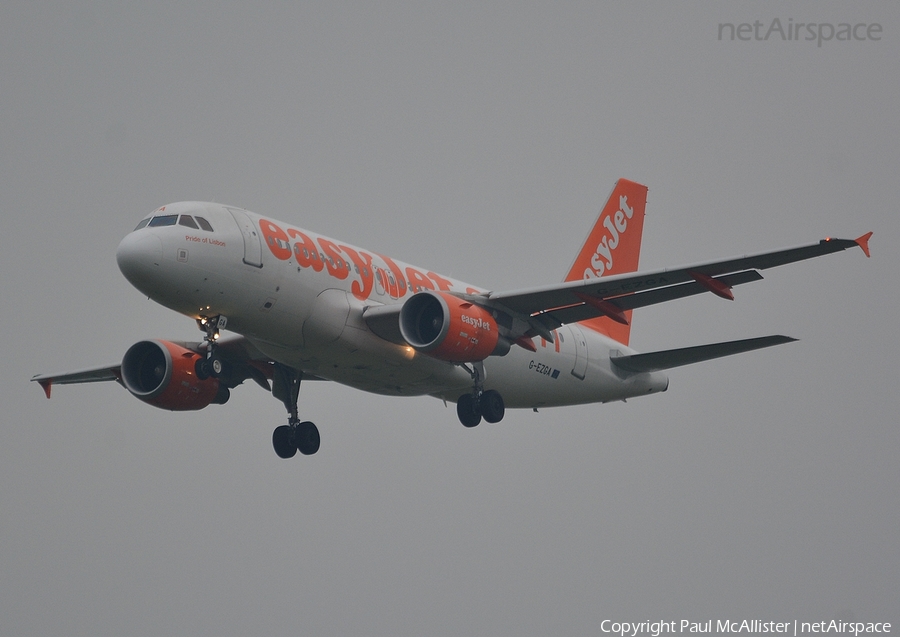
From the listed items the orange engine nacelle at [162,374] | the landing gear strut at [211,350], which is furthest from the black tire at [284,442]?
the landing gear strut at [211,350]

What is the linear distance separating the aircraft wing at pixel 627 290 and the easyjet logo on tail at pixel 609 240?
8.71 meters

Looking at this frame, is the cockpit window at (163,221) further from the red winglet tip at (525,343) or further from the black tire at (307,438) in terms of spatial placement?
the red winglet tip at (525,343)

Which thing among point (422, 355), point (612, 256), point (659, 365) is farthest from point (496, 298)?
point (612, 256)

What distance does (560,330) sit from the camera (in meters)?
40.9

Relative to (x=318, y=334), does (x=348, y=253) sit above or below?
above

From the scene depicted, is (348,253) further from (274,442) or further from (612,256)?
(612,256)

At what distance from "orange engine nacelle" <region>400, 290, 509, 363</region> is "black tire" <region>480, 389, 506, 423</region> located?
113 inches

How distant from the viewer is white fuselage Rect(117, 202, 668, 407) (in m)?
32.1

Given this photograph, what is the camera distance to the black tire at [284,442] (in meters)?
40.0

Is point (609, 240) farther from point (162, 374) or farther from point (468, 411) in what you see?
point (162, 374)

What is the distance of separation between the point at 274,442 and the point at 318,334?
7191mm

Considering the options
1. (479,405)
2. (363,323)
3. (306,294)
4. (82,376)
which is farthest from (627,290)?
(82,376)

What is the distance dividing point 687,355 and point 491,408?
6.35m

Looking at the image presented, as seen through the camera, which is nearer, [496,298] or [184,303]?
[184,303]
